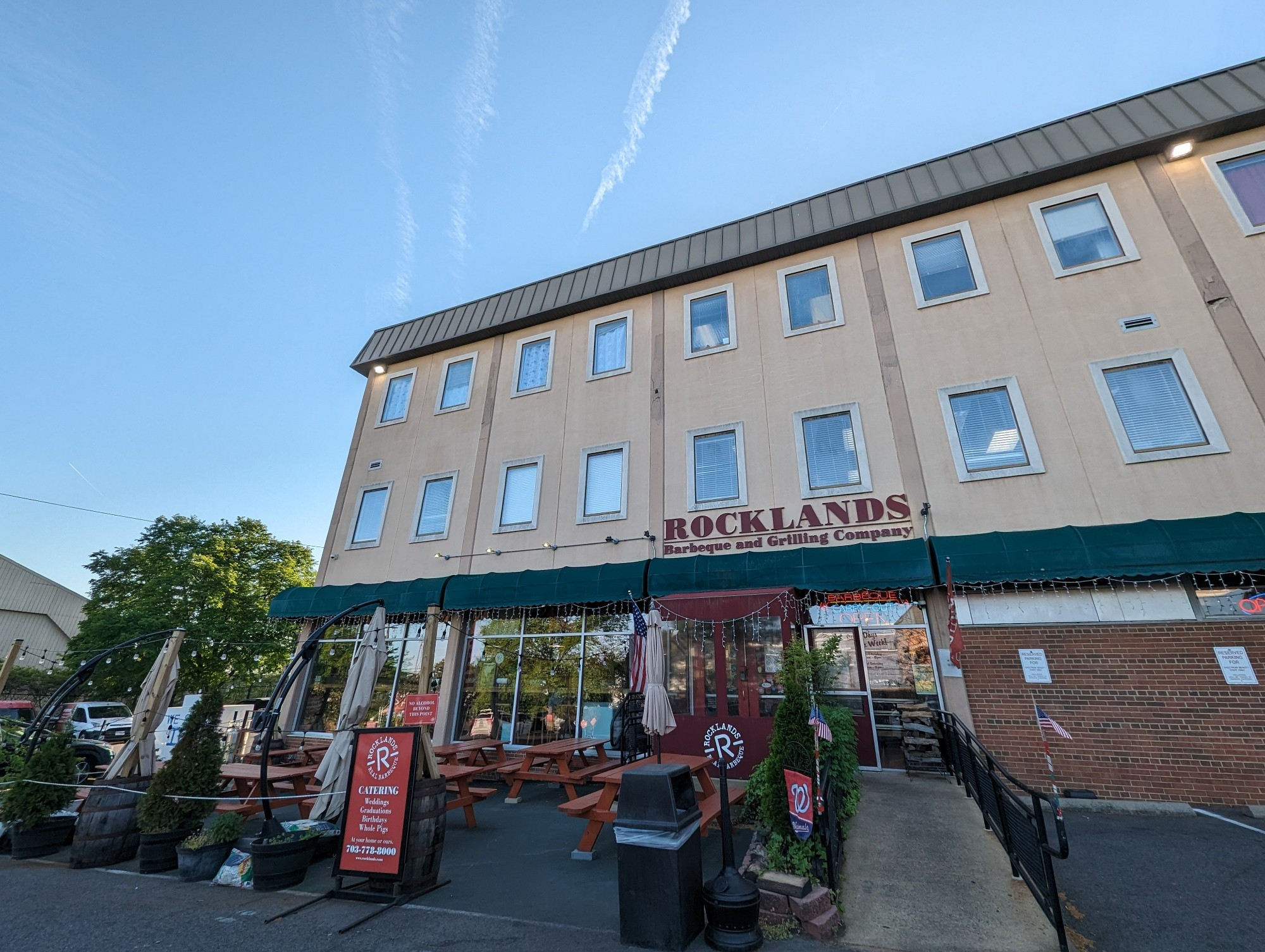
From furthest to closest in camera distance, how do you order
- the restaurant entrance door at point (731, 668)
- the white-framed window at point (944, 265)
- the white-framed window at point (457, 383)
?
1. the white-framed window at point (457, 383)
2. the white-framed window at point (944, 265)
3. the restaurant entrance door at point (731, 668)

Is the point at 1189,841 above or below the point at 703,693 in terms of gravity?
below

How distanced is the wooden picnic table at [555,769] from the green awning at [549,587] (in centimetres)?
279

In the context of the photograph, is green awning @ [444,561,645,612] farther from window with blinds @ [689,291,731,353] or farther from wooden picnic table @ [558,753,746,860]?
window with blinds @ [689,291,731,353]

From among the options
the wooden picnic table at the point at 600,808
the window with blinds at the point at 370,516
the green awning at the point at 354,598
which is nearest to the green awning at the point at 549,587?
the green awning at the point at 354,598

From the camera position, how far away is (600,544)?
1254cm

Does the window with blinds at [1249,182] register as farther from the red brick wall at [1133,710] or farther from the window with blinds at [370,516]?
the window with blinds at [370,516]

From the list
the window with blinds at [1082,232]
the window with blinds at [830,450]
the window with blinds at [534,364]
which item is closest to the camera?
the window with blinds at [1082,232]

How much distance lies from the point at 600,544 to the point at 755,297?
729 centimetres

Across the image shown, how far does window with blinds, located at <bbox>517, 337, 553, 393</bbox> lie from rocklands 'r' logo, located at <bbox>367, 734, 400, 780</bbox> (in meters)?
10.8

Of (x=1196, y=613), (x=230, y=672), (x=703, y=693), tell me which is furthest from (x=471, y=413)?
(x=230, y=672)

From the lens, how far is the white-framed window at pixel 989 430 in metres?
9.90

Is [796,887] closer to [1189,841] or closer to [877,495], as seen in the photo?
[1189,841]

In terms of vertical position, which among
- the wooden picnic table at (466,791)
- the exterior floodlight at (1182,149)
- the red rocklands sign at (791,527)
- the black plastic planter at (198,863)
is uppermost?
the exterior floodlight at (1182,149)

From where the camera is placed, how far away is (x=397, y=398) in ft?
57.9
